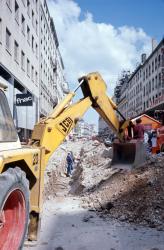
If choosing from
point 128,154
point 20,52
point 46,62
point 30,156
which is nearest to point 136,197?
point 128,154

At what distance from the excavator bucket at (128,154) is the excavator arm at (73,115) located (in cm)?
54

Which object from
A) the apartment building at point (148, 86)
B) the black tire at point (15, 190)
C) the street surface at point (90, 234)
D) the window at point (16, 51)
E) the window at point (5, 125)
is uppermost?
the apartment building at point (148, 86)

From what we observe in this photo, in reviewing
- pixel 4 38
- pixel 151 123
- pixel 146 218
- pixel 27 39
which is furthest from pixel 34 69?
pixel 146 218

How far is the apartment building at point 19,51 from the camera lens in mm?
21297

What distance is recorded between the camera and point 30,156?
4863mm

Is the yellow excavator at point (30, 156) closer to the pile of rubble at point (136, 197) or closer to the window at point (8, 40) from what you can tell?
the pile of rubble at point (136, 197)

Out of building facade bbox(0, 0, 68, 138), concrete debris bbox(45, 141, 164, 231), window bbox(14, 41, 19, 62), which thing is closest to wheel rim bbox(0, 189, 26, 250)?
concrete debris bbox(45, 141, 164, 231)

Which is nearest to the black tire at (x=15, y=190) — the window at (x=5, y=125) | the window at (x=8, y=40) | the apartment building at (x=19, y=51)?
the window at (x=5, y=125)

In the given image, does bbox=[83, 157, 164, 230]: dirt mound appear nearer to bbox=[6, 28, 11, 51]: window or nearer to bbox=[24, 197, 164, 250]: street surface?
bbox=[24, 197, 164, 250]: street surface

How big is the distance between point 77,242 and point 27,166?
Answer: 2332 mm

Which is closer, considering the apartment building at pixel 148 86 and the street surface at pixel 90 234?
the street surface at pixel 90 234

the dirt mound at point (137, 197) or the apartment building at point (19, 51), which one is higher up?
the apartment building at point (19, 51)

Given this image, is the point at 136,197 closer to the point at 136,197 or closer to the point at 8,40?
the point at 136,197

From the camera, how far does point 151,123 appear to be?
22516mm
